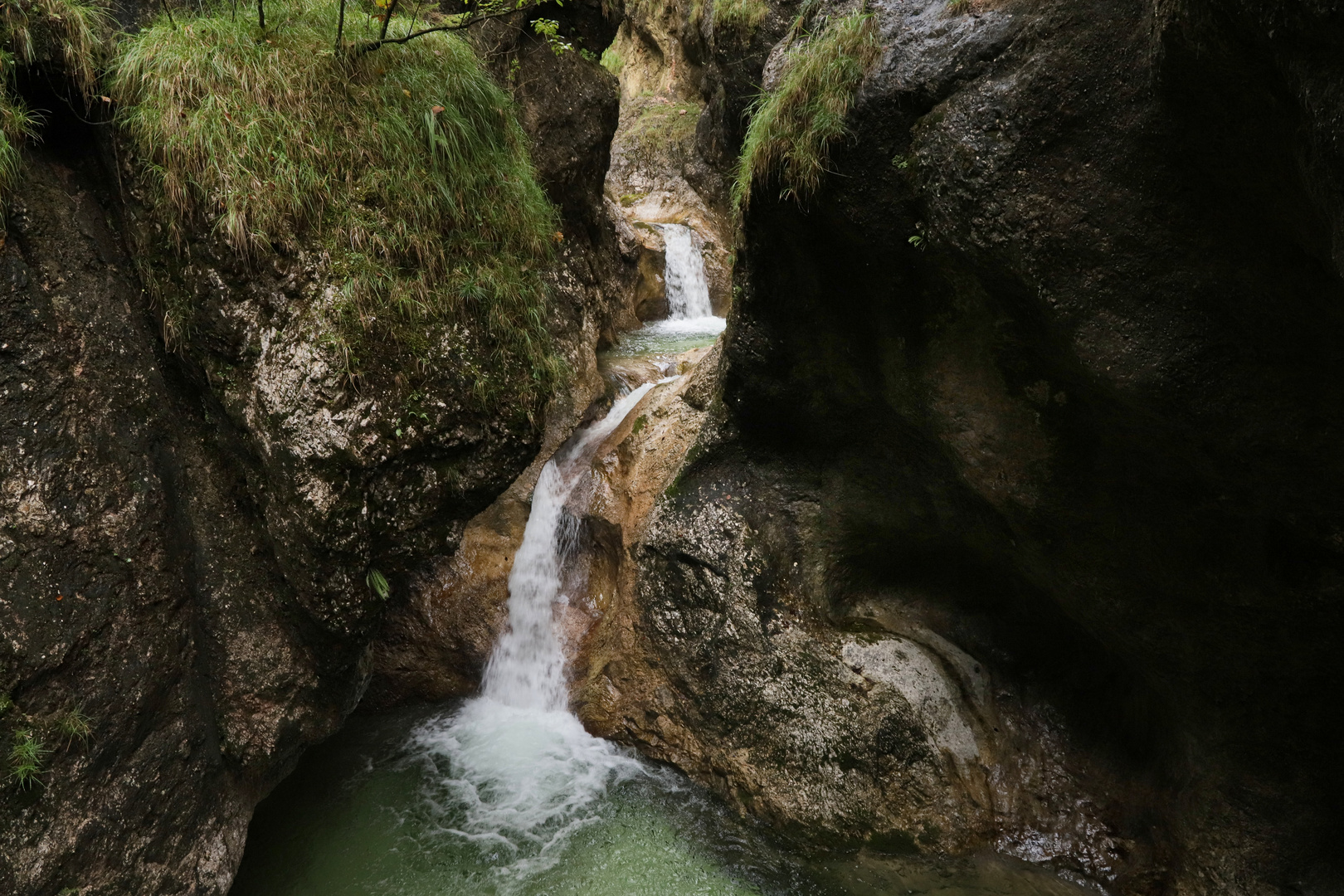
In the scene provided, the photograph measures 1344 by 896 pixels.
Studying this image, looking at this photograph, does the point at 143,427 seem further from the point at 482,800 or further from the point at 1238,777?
the point at 1238,777

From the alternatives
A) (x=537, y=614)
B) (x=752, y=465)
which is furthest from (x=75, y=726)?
(x=752, y=465)

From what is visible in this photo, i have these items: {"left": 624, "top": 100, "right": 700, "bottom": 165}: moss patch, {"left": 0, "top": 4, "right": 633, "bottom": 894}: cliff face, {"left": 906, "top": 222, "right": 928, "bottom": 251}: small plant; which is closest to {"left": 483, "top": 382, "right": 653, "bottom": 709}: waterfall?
{"left": 0, "top": 4, "right": 633, "bottom": 894}: cliff face

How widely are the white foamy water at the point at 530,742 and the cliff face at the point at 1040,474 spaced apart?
1.24ft

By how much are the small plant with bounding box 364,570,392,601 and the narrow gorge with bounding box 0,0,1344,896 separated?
21 millimetres

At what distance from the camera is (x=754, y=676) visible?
5348mm

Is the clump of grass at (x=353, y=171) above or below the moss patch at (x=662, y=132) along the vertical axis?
below

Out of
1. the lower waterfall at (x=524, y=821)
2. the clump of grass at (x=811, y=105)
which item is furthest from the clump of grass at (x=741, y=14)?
the lower waterfall at (x=524, y=821)

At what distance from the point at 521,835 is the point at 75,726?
275 centimetres

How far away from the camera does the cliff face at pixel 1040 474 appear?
2980mm

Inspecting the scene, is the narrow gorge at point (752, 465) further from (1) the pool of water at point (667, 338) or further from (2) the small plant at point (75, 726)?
(1) the pool of water at point (667, 338)

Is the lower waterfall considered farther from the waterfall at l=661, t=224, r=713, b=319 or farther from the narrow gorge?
the waterfall at l=661, t=224, r=713, b=319

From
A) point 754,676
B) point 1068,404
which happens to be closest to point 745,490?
point 754,676

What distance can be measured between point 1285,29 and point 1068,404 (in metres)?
2.07

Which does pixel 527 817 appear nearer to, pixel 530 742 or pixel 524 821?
pixel 524 821
